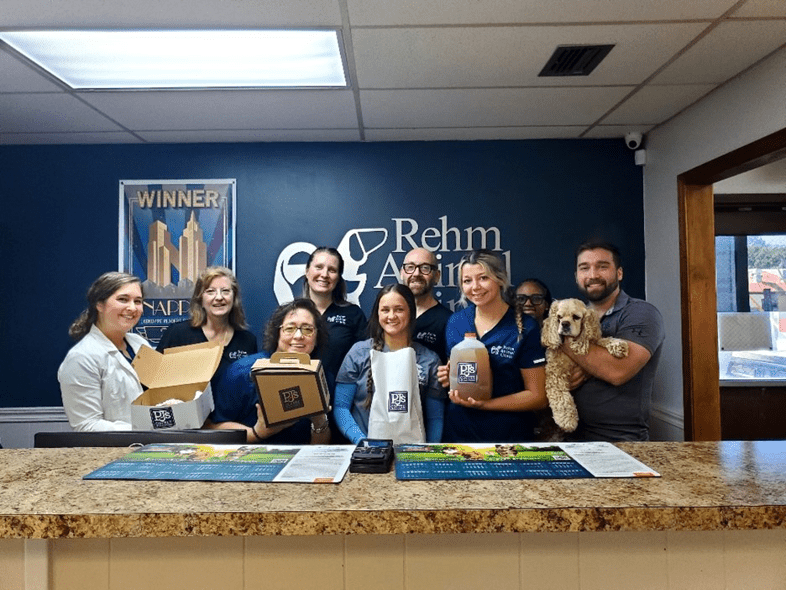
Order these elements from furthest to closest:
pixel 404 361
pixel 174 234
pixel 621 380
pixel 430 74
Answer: pixel 174 234
pixel 621 380
pixel 404 361
pixel 430 74

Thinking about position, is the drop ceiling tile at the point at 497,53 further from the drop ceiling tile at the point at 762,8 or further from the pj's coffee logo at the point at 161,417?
the pj's coffee logo at the point at 161,417

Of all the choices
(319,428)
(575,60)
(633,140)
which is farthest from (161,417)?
(633,140)

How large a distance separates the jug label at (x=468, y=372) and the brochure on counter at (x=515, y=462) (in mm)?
1623

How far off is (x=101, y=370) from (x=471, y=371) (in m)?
1.88

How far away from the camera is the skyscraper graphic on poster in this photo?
3807mm

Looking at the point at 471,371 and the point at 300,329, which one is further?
the point at 300,329

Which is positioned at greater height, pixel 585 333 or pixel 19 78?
pixel 19 78

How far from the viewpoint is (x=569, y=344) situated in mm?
3115

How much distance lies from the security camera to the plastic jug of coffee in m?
1.73

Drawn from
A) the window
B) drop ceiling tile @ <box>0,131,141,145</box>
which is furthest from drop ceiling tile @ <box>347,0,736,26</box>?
the window

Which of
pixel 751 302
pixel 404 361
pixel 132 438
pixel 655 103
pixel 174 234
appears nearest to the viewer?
pixel 132 438

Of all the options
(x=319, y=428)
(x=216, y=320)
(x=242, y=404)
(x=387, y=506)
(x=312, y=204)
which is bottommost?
(x=319, y=428)

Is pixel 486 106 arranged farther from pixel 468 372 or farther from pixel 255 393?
pixel 255 393

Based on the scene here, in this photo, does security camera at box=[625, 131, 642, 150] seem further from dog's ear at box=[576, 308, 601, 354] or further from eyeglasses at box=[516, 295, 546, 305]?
dog's ear at box=[576, 308, 601, 354]
